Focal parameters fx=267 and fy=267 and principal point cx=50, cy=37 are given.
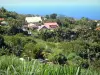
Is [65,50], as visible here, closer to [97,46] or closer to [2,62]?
[97,46]

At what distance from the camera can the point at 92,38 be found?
2533cm

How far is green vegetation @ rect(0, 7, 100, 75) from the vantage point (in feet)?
6.77

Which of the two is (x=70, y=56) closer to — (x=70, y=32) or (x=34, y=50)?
(x=34, y=50)

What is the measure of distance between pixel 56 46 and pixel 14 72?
775 inches

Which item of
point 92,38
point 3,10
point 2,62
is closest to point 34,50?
point 92,38

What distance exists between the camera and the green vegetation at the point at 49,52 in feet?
6.77

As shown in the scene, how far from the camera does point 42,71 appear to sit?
2018 millimetres

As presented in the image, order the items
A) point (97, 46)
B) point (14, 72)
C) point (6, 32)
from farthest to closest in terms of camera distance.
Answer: point (6, 32), point (97, 46), point (14, 72)

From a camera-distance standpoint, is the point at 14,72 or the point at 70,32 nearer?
the point at 14,72

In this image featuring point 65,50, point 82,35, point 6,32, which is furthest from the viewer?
point 82,35

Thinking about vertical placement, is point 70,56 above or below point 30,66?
below

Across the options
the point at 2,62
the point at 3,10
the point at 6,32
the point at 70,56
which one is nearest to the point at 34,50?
the point at 70,56

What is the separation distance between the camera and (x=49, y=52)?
18.0m

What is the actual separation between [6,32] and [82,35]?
25.7 feet
